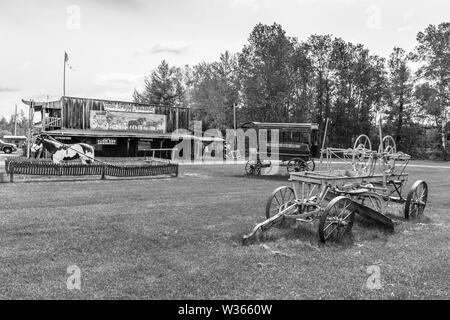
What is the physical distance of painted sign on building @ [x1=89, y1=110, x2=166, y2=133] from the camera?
36.5 metres

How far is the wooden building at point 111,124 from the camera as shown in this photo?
113 feet

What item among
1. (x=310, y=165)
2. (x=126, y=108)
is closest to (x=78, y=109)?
(x=126, y=108)

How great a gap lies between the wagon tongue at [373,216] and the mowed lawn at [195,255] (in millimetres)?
237

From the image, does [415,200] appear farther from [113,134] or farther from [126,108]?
[126,108]

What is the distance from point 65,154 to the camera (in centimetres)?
2372

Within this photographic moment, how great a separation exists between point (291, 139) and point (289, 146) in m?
0.41

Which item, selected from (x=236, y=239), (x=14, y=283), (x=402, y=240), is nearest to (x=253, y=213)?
(x=236, y=239)

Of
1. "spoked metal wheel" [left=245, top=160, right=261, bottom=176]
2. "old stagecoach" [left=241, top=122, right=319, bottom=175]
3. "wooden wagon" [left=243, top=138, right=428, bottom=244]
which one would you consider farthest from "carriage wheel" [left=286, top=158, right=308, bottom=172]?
"wooden wagon" [left=243, top=138, right=428, bottom=244]

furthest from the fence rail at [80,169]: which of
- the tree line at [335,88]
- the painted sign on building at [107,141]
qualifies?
the tree line at [335,88]

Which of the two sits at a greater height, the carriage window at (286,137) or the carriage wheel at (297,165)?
the carriage window at (286,137)

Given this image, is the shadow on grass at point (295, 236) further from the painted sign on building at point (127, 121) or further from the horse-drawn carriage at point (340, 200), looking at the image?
the painted sign on building at point (127, 121)

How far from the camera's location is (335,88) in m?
59.5

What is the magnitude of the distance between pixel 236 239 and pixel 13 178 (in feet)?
39.4

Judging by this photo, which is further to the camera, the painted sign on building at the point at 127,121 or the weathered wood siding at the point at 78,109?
the painted sign on building at the point at 127,121
